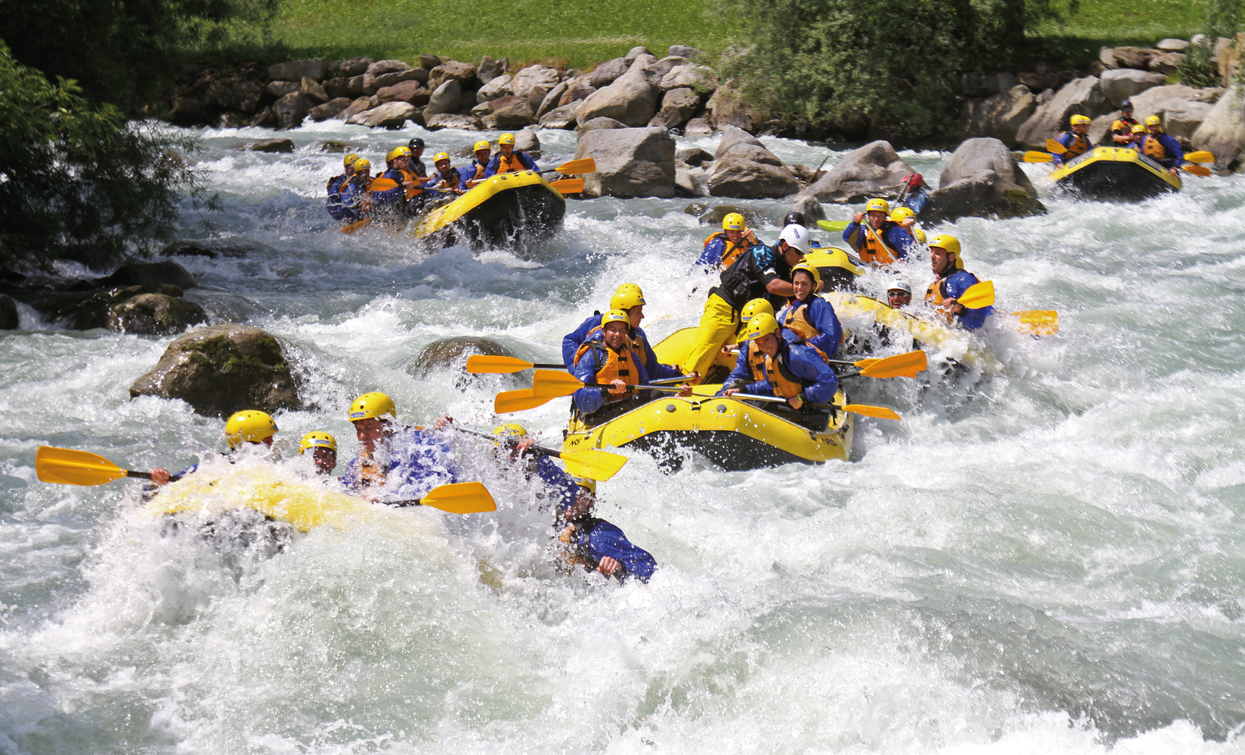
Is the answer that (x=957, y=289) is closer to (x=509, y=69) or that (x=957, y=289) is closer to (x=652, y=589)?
(x=652, y=589)

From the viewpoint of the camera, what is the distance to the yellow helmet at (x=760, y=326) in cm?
636

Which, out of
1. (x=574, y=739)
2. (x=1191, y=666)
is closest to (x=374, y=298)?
(x=574, y=739)

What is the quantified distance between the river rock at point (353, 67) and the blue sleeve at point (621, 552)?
23.2m

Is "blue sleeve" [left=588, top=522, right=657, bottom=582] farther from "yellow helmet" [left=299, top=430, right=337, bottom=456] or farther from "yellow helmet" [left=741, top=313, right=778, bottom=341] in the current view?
"yellow helmet" [left=741, top=313, right=778, bottom=341]

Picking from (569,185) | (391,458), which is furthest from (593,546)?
(569,185)

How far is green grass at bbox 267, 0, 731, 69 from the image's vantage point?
2462 cm

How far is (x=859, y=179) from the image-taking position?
1473 centimetres

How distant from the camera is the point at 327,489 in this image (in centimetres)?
475

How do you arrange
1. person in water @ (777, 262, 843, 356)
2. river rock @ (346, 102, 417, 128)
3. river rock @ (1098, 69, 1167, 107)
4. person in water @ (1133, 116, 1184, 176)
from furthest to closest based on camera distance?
river rock @ (346, 102, 417, 128) → river rock @ (1098, 69, 1167, 107) → person in water @ (1133, 116, 1184, 176) → person in water @ (777, 262, 843, 356)

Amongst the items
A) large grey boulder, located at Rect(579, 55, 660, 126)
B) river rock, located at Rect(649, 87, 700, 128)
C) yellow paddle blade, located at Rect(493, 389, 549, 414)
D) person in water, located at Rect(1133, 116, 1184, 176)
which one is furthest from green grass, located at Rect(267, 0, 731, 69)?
yellow paddle blade, located at Rect(493, 389, 549, 414)

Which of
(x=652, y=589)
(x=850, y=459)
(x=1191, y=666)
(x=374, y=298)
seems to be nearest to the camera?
(x=1191, y=666)

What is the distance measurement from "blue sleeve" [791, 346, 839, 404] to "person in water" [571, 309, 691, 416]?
100 cm

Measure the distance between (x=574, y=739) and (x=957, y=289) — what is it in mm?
5701

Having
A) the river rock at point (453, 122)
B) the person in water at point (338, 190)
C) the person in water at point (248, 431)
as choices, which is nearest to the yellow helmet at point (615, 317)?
the person in water at point (248, 431)
